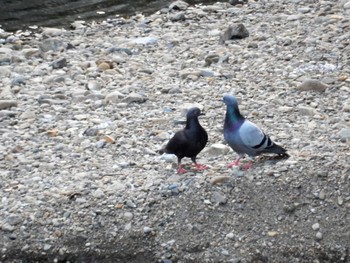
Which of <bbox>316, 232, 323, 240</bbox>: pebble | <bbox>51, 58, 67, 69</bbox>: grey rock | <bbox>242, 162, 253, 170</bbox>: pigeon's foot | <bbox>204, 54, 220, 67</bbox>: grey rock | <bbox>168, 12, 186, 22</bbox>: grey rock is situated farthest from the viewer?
<bbox>168, 12, 186, 22</bbox>: grey rock

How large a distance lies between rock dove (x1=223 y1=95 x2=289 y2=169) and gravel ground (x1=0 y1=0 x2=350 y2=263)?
19cm

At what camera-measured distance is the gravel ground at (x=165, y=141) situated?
648 cm

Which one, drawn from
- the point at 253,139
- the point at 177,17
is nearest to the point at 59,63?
the point at 177,17

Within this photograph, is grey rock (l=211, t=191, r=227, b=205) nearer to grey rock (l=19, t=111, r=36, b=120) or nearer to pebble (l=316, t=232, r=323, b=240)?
pebble (l=316, t=232, r=323, b=240)

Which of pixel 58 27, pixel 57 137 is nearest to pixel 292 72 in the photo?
pixel 57 137

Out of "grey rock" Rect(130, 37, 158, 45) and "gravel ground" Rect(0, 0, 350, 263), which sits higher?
"gravel ground" Rect(0, 0, 350, 263)

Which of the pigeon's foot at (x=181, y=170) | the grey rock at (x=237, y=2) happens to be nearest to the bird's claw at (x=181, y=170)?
the pigeon's foot at (x=181, y=170)

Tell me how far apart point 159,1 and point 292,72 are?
213 inches

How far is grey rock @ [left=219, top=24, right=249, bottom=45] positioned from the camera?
36.1 feet

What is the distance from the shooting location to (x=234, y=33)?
10992mm

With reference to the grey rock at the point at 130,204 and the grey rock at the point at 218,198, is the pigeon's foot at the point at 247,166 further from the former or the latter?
the grey rock at the point at 130,204

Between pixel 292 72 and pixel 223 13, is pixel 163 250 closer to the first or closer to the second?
pixel 292 72

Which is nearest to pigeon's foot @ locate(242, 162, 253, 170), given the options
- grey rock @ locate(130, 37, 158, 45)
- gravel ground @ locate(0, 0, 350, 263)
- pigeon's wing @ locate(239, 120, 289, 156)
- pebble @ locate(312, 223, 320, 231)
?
gravel ground @ locate(0, 0, 350, 263)

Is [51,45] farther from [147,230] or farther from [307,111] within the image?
[147,230]
